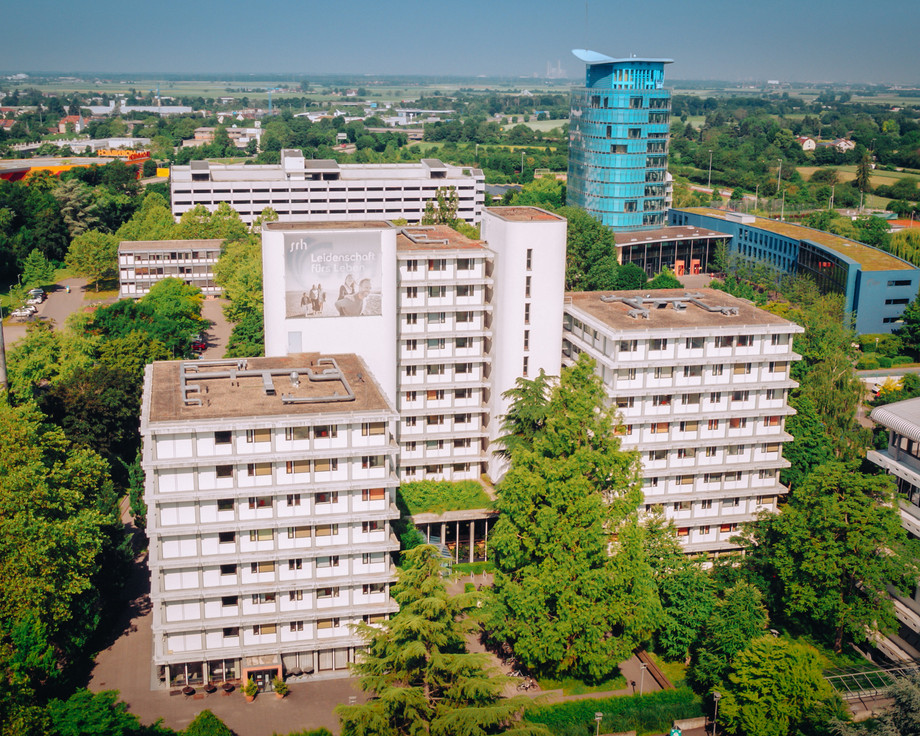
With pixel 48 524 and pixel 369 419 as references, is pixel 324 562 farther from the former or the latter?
pixel 48 524

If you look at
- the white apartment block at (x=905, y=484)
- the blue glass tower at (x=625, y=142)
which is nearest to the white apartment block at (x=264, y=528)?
the white apartment block at (x=905, y=484)

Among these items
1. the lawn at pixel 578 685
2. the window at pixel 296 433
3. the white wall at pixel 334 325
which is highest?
the white wall at pixel 334 325

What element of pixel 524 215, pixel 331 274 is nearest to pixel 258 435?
pixel 331 274

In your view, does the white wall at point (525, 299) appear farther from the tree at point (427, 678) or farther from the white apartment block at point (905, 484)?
the tree at point (427, 678)

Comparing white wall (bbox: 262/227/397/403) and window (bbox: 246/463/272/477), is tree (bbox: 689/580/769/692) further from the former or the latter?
window (bbox: 246/463/272/477)

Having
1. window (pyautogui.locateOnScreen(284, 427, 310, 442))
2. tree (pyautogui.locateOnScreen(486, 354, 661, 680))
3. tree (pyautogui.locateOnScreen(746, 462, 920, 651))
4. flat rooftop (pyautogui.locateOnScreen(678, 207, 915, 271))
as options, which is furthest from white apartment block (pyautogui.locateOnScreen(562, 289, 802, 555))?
flat rooftop (pyautogui.locateOnScreen(678, 207, 915, 271))

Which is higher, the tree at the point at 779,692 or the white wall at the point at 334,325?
the white wall at the point at 334,325

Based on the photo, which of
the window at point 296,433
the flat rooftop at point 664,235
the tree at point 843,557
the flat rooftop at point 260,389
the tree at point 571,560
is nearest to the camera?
the window at point 296,433
